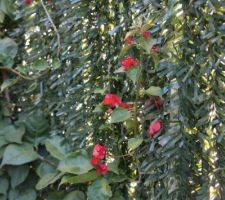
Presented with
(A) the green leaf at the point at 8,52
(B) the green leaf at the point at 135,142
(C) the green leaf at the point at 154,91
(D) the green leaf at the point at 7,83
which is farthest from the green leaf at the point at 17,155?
(C) the green leaf at the point at 154,91

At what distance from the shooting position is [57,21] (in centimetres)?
164

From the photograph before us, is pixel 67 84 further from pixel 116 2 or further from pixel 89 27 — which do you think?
pixel 116 2

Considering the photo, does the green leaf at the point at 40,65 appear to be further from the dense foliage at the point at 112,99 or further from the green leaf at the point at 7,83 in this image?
the green leaf at the point at 7,83

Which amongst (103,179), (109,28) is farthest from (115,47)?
(103,179)

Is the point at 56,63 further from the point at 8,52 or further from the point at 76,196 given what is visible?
the point at 76,196

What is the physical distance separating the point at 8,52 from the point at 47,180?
21.5 inches

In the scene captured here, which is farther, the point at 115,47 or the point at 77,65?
the point at 77,65

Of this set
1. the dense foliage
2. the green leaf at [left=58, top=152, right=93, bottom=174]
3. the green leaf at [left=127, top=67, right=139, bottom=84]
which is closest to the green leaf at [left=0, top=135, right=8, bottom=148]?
the dense foliage

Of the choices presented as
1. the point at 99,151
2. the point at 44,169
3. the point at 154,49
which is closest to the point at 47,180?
the point at 44,169

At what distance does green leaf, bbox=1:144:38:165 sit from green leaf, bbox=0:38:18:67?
0.35 m

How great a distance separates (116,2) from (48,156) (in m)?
0.61

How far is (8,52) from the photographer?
169 centimetres

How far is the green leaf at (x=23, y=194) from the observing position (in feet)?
5.05

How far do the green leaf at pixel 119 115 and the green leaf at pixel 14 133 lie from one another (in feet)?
1.51
